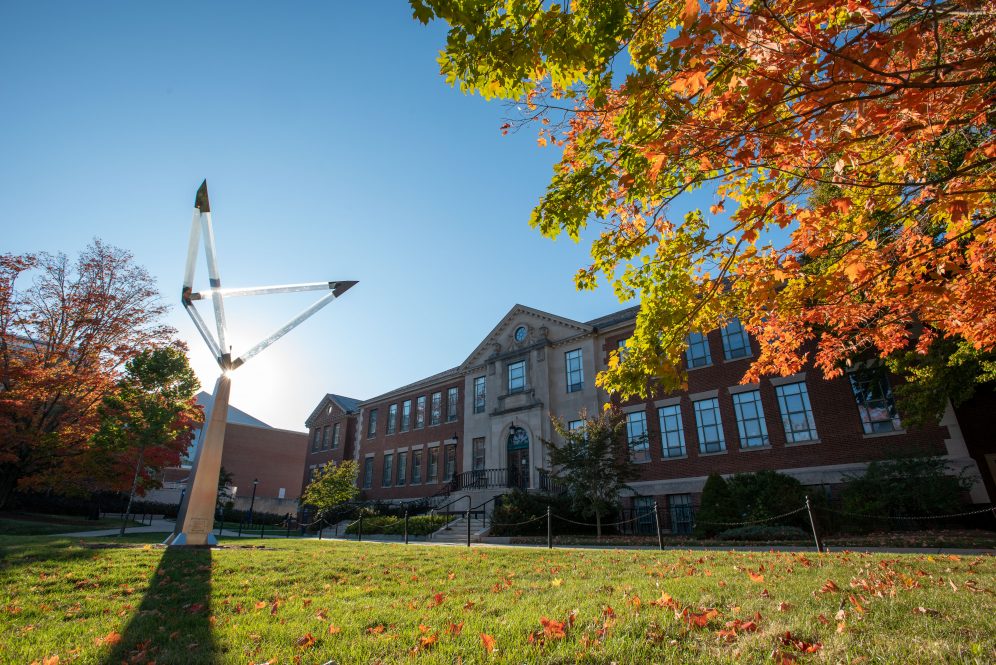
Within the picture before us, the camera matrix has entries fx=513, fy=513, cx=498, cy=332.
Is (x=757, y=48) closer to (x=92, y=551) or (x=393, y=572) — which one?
(x=393, y=572)

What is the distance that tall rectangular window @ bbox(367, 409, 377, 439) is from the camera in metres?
37.6

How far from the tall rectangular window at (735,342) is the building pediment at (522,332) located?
20.7 feet

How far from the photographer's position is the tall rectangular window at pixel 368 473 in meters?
35.8

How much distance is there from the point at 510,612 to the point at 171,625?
9.59 ft

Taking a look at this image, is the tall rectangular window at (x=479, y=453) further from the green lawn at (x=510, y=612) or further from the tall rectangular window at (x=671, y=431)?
the green lawn at (x=510, y=612)

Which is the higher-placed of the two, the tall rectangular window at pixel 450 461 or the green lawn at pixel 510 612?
the tall rectangular window at pixel 450 461

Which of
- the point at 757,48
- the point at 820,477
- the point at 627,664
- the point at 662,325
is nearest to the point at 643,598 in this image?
the point at 627,664

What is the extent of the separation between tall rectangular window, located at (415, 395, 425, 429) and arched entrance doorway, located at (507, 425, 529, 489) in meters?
8.75

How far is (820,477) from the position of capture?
1719cm

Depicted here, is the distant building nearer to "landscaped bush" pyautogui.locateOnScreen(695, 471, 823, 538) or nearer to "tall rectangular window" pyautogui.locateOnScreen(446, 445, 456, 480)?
"tall rectangular window" pyautogui.locateOnScreen(446, 445, 456, 480)

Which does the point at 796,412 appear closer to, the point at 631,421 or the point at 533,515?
the point at 631,421

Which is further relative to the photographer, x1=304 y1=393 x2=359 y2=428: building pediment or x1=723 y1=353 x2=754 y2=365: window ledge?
x1=304 y1=393 x2=359 y2=428: building pediment

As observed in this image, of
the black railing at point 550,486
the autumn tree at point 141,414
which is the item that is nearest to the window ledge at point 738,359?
the black railing at point 550,486

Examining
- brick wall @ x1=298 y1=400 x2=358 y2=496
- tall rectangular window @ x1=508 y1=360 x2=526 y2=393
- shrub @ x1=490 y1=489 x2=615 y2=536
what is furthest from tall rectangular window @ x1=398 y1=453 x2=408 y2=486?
shrub @ x1=490 y1=489 x2=615 y2=536
